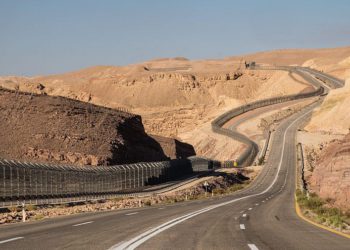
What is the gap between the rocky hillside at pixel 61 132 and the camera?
Result: 256 feet

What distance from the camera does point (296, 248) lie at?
1457 centimetres

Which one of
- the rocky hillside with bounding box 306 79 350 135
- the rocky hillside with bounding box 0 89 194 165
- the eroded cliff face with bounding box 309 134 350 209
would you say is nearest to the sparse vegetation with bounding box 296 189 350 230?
the eroded cliff face with bounding box 309 134 350 209

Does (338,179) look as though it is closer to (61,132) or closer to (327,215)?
(327,215)

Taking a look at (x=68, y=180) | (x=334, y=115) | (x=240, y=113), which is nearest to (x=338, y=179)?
(x=68, y=180)

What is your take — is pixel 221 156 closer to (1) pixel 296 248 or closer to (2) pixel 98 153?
(2) pixel 98 153

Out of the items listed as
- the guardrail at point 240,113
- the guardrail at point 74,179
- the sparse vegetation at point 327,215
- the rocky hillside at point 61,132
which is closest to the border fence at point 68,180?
the guardrail at point 74,179

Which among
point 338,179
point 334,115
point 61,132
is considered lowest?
point 338,179

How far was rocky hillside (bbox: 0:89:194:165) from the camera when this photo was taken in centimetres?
7806

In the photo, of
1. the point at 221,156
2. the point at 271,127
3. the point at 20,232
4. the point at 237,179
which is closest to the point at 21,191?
the point at 20,232

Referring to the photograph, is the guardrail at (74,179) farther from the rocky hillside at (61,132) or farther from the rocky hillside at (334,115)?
the rocky hillside at (334,115)

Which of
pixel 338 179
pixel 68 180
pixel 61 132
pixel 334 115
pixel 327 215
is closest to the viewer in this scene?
pixel 327 215

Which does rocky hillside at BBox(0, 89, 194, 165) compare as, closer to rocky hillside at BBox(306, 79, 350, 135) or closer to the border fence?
the border fence

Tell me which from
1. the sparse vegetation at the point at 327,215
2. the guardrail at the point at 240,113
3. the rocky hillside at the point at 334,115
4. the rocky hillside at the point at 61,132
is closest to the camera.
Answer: the sparse vegetation at the point at 327,215

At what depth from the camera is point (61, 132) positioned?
82.6m
